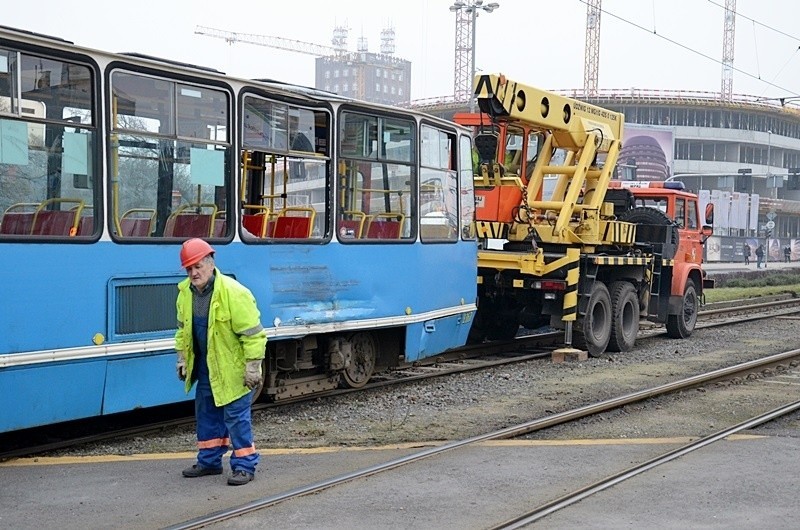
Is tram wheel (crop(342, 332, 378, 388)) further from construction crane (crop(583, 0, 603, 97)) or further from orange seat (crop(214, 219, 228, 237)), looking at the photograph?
construction crane (crop(583, 0, 603, 97))

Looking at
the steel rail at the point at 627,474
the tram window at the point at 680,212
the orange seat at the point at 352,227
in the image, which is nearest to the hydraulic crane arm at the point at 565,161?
the tram window at the point at 680,212

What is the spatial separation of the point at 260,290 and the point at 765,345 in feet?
Answer: 33.4

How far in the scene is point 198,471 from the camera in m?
6.91

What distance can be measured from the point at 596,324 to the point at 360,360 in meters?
5.49

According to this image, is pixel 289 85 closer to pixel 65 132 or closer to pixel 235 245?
pixel 235 245

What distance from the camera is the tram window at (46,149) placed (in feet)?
23.2

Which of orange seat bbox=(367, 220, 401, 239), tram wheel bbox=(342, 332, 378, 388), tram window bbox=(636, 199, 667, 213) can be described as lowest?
tram wheel bbox=(342, 332, 378, 388)

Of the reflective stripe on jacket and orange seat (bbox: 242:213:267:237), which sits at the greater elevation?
orange seat (bbox: 242:213:267:237)

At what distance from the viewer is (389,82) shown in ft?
583

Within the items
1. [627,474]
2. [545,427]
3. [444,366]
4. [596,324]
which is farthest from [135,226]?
[596,324]

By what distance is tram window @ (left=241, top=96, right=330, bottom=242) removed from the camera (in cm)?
939

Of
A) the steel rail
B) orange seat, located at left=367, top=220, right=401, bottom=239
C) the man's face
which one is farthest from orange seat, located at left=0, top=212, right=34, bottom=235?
orange seat, located at left=367, top=220, right=401, bottom=239

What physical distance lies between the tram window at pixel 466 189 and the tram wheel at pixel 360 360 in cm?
193

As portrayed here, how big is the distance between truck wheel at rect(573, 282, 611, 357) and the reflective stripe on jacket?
879cm
